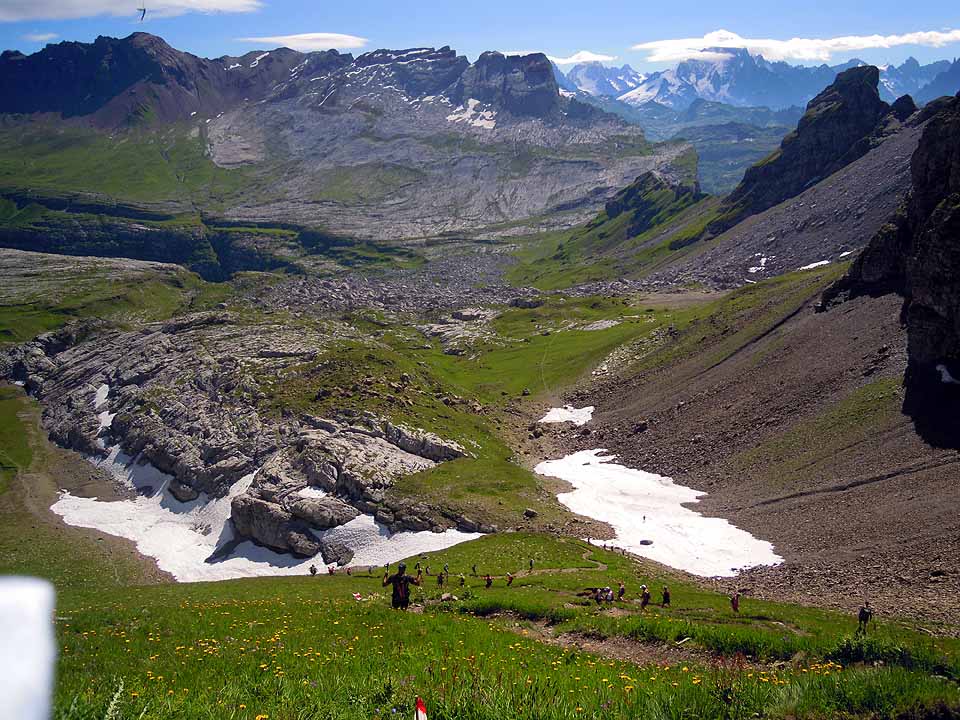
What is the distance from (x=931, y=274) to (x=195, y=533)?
3410 inches

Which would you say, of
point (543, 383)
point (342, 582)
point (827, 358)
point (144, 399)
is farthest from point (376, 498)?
point (543, 383)

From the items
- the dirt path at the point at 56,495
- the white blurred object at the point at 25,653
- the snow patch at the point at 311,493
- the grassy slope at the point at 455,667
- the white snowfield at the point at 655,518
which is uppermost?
the white blurred object at the point at 25,653

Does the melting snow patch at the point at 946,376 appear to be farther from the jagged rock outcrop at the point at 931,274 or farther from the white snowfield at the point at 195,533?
the white snowfield at the point at 195,533

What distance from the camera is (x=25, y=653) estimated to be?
8.91m

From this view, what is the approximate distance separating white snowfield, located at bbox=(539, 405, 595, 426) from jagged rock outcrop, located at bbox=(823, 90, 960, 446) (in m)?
45.9

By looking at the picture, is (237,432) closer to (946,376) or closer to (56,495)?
(56,495)

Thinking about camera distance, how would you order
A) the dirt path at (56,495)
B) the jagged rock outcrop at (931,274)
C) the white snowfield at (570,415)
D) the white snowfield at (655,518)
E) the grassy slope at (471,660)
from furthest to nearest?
the white snowfield at (570,415) < the dirt path at (56,495) < the jagged rock outcrop at (931,274) < the white snowfield at (655,518) < the grassy slope at (471,660)

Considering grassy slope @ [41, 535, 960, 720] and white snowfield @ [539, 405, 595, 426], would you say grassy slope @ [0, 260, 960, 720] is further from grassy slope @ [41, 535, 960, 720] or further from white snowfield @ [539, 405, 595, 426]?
white snowfield @ [539, 405, 595, 426]

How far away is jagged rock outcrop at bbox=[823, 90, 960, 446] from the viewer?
229 ft

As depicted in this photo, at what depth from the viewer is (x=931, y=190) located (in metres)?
91.2

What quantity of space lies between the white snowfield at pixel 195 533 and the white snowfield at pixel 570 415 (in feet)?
179

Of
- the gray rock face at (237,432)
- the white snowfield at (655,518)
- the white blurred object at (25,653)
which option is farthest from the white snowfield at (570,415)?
the white blurred object at (25,653)

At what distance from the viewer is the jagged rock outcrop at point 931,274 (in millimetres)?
69875

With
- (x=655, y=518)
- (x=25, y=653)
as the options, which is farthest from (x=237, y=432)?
(x=25, y=653)
